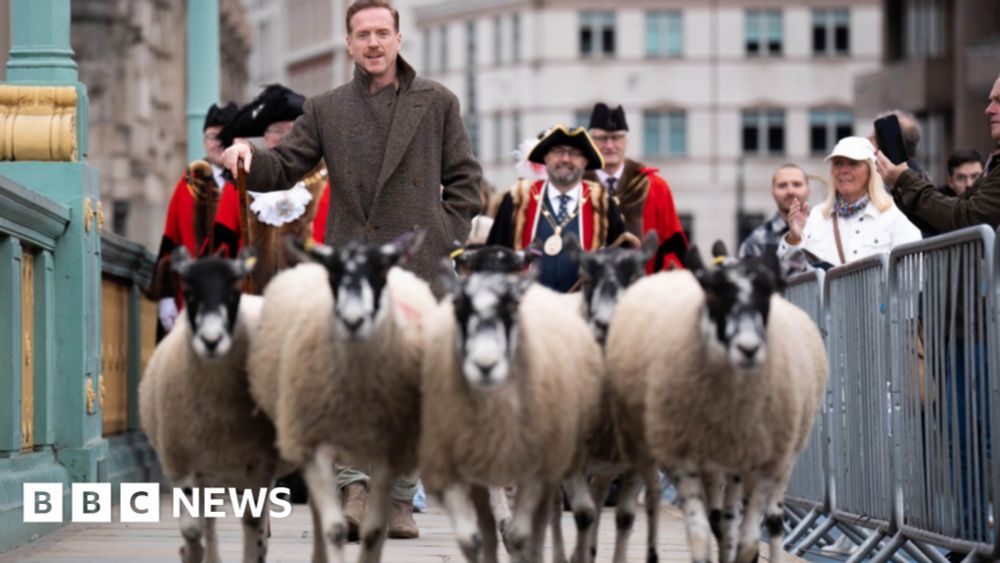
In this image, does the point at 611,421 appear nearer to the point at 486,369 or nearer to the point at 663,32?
the point at 486,369

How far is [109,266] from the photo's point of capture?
16297mm

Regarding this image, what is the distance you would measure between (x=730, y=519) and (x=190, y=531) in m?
2.08

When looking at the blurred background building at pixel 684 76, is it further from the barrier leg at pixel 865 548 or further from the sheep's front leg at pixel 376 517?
the sheep's front leg at pixel 376 517

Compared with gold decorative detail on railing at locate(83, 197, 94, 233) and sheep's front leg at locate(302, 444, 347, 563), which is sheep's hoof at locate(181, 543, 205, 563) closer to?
sheep's front leg at locate(302, 444, 347, 563)

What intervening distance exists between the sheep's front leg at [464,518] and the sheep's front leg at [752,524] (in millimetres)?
1178

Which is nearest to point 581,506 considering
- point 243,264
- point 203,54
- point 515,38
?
point 243,264

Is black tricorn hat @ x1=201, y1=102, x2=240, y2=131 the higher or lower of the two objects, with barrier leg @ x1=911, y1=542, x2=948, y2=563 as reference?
higher

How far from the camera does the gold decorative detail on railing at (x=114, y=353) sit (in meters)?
16.1

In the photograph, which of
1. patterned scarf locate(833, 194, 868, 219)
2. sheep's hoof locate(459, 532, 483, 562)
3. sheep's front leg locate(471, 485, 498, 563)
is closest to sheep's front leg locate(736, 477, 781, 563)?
sheep's front leg locate(471, 485, 498, 563)

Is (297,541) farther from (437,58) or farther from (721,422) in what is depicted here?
(437,58)

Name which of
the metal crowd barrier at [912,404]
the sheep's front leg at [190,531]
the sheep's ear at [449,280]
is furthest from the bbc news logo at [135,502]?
the metal crowd barrier at [912,404]

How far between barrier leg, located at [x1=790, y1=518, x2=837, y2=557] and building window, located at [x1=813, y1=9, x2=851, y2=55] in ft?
319

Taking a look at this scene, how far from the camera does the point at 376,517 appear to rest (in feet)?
31.2

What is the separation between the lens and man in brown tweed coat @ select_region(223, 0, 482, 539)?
1152cm
